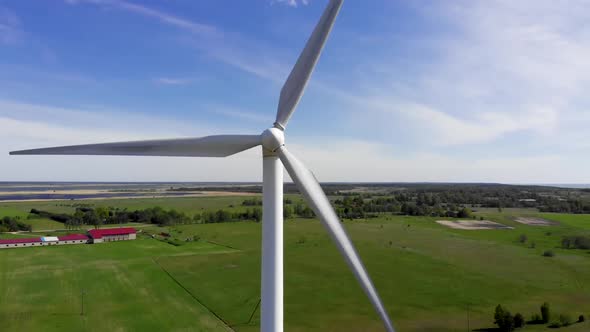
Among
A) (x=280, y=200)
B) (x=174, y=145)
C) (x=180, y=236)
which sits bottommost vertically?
(x=180, y=236)

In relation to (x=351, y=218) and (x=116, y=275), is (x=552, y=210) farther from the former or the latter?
(x=116, y=275)

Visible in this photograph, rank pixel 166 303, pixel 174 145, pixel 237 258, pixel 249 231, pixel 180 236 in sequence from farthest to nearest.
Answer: pixel 249 231 → pixel 180 236 → pixel 237 258 → pixel 166 303 → pixel 174 145

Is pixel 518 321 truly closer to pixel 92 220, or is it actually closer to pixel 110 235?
pixel 110 235

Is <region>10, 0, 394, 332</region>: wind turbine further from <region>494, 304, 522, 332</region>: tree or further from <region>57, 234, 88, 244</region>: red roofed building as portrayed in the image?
<region>57, 234, 88, 244</region>: red roofed building

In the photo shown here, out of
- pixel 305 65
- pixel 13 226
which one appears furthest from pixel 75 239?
pixel 305 65

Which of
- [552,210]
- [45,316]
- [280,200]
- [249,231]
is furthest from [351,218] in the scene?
[280,200]

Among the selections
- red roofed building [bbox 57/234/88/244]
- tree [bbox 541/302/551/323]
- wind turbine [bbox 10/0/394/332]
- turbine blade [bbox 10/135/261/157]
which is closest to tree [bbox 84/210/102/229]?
red roofed building [bbox 57/234/88/244]

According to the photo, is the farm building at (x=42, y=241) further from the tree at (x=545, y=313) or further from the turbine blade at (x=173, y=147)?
the tree at (x=545, y=313)

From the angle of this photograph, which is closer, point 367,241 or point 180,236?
point 367,241

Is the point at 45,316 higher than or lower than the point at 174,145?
lower
